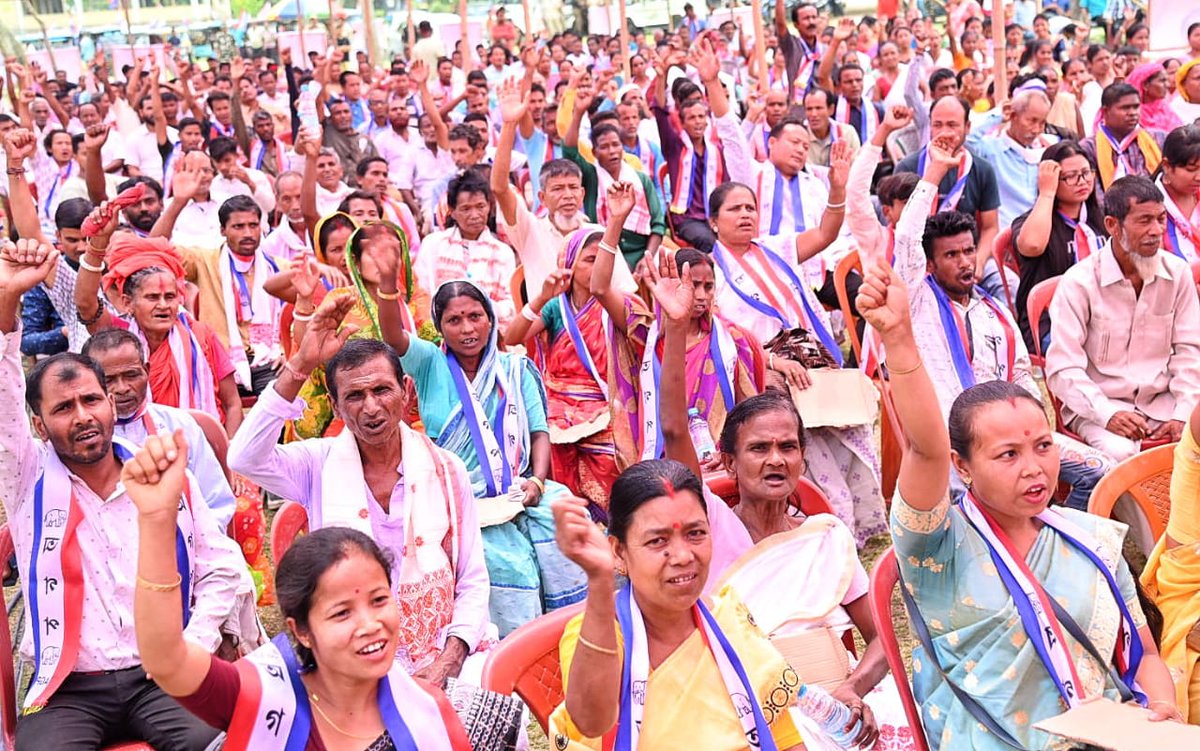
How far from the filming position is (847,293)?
6.07m

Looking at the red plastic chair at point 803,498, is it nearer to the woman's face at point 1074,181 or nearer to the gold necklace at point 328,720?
the gold necklace at point 328,720

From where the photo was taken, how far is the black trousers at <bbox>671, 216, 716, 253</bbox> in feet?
26.6

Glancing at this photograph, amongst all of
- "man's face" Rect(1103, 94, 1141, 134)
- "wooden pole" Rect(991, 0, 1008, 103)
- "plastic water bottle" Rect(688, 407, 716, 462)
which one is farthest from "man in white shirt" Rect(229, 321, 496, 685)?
"wooden pole" Rect(991, 0, 1008, 103)

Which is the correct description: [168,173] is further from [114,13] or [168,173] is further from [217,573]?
[114,13]

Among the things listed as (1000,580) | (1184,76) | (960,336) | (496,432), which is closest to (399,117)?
(1184,76)

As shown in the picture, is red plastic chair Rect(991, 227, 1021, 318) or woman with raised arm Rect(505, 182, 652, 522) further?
red plastic chair Rect(991, 227, 1021, 318)

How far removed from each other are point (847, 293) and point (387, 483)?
3.07 metres

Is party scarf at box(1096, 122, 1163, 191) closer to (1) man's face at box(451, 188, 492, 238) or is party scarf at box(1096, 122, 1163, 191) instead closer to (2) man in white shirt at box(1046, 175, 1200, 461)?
(2) man in white shirt at box(1046, 175, 1200, 461)

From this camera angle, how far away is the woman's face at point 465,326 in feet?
14.7

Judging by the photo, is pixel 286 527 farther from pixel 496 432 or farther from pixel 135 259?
pixel 135 259

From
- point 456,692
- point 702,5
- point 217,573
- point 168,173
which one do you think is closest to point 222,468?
point 217,573

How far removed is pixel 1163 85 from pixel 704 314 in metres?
4.89

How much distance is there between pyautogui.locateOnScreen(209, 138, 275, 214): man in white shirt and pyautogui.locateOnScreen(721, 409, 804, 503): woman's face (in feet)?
20.9

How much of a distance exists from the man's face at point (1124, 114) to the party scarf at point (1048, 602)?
17.7 ft
